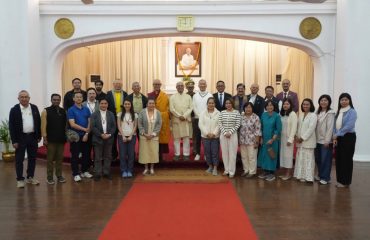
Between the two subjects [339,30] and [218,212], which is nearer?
[218,212]

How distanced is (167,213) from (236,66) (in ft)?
27.4

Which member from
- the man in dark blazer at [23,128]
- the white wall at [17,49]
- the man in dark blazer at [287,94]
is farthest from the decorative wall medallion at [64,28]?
the man in dark blazer at [287,94]

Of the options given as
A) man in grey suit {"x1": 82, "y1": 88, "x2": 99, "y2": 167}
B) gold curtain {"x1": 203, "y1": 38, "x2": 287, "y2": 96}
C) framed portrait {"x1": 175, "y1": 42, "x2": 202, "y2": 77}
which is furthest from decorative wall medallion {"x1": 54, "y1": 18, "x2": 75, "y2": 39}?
gold curtain {"x1": 203, "y1": 38, "x2": 287, "y2": 96}

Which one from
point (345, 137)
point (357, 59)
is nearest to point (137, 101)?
point (345, 137)

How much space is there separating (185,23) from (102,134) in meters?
3.31

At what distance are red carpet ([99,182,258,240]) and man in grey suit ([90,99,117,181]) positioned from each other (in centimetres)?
75

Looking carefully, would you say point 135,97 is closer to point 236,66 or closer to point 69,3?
point 69,3

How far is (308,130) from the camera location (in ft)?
18.7

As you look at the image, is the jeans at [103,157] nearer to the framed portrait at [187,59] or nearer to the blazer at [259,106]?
the blazer at [259,106]

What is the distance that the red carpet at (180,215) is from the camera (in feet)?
12.8

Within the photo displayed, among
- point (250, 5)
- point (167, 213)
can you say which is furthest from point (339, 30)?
point (167, 213)

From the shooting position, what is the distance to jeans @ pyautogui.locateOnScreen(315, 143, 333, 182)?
5.76m

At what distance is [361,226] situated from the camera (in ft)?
13.6

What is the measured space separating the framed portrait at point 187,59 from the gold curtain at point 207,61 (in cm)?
24
